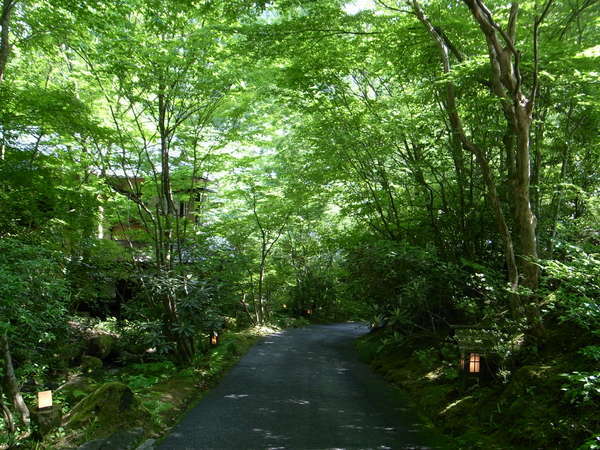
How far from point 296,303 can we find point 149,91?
17722mm

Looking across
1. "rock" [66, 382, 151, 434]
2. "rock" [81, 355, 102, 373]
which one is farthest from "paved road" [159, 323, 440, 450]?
"rock" [81, 355, 102, 373]

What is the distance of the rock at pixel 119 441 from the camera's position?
15.1 ft

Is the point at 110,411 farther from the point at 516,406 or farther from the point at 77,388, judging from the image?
the point at 516,406

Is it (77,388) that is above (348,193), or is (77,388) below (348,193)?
below

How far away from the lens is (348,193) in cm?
1098

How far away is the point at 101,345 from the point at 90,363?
0.70 metres

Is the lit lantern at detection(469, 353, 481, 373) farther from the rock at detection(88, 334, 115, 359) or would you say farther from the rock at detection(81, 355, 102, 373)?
the rock at detection(88, 334, 115, 359)

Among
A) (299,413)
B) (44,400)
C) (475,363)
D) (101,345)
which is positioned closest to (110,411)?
(44,400)

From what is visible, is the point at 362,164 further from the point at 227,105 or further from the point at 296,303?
the point at 296,303

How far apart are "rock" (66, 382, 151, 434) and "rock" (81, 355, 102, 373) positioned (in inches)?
168

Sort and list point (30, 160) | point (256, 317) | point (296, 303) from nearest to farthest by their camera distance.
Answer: point (30, 160) < point (256, 317) < point (296, 303)

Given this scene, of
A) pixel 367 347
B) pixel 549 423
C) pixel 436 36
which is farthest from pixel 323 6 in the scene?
pixel 367 347

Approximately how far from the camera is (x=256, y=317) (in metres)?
17.5

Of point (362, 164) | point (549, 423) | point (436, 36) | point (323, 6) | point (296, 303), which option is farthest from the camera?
point (296, 303)
